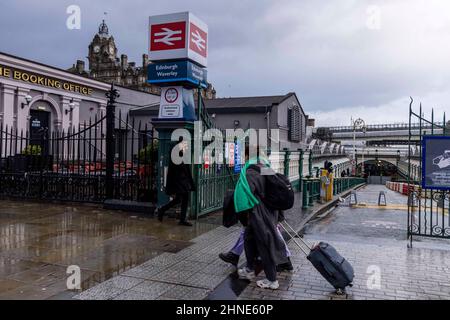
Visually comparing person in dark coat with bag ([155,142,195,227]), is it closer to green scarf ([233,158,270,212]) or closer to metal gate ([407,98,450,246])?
green scarf ([233,158,270,212])

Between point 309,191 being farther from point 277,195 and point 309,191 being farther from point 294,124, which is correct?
point 294,124

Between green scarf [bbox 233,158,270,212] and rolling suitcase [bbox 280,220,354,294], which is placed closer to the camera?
rolling suitcase [bbox 280,220,354,294]

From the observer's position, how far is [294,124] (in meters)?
27.6

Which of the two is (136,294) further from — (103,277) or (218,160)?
(218,160)

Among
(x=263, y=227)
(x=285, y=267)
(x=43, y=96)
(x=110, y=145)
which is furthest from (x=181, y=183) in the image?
(x=43, y=96)

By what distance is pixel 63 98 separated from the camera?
925 inches

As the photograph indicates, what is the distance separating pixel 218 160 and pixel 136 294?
214 inches

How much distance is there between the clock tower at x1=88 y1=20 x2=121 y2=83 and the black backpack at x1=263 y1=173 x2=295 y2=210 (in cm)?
7076

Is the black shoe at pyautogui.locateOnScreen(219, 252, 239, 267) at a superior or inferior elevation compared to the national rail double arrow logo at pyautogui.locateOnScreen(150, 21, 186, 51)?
inferior

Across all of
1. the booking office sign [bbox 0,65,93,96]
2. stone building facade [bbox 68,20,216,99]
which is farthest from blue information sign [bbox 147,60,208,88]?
stone building facade [bbox 68,20,216,99]

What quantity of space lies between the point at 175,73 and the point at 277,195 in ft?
15.5

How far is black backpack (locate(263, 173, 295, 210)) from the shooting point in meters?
4.57

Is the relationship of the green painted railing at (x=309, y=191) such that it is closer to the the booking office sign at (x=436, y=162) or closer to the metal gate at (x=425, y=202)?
the metal gate at (x=425, y=202)
